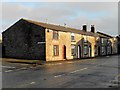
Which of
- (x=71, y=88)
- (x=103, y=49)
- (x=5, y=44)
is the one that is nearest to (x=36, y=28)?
(x=5, y=44)

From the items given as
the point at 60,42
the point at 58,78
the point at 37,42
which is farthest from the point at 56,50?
the point at 58,78

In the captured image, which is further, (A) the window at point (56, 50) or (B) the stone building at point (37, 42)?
(A) the window at point (56, 50)

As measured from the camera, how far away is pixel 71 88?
42.9 ft

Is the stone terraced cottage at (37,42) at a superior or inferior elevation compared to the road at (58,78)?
superior

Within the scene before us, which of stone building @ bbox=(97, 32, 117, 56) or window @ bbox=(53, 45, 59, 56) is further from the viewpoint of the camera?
stone building @ bbox=(97, 32, 117, 56)

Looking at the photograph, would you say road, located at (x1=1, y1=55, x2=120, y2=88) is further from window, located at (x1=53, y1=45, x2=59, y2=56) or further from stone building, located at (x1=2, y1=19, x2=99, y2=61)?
window, located at (x1=53, y1=45, x2=59, y2=56)

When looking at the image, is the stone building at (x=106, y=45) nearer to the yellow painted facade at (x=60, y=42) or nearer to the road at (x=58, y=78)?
the yellow painted facade at (x=60, y=42)

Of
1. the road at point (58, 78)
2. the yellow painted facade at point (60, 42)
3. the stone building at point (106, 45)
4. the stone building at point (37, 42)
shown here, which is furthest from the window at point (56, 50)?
the stone building at point (106, 45)

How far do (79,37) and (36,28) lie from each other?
1373 cm

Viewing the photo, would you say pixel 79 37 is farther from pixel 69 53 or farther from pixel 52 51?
pixel 52 51

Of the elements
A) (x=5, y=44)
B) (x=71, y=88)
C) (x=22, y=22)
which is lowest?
(x=71, y=88)

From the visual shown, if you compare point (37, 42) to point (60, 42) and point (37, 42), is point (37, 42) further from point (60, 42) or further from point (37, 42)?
point (60, 42)

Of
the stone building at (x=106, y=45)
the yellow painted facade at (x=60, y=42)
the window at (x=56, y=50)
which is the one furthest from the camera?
the stone building at (x=106, y=45)

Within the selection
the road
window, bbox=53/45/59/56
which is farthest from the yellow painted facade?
the road
